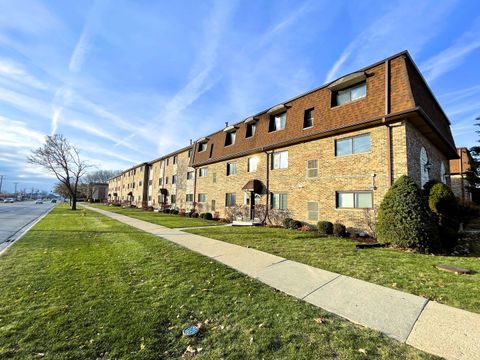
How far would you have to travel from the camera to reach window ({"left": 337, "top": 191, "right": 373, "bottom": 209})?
451 inches

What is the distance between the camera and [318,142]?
14.0 meters

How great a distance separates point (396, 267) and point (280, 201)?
32.8 ft

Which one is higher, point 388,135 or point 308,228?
point 388,135

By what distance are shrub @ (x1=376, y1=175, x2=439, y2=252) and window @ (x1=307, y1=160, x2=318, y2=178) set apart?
5186 millimetres

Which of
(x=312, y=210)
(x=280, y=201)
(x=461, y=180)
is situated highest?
(x=461, y=180)

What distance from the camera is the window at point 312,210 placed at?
44.8ft

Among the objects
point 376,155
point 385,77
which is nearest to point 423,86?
point 385,77

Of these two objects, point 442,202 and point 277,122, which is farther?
point 277,122

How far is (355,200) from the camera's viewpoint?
39.2ft

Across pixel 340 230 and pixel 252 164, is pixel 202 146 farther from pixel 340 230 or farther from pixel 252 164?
pixel 340 230

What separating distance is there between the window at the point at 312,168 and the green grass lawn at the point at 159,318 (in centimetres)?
956

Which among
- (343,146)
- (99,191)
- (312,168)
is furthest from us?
(99,191)

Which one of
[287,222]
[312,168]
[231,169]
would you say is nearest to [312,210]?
[287,222]

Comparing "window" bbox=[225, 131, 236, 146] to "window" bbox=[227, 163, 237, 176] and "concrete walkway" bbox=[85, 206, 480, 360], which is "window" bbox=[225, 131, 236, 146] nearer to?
"window" bbox=[227, 163, 237, 176]
